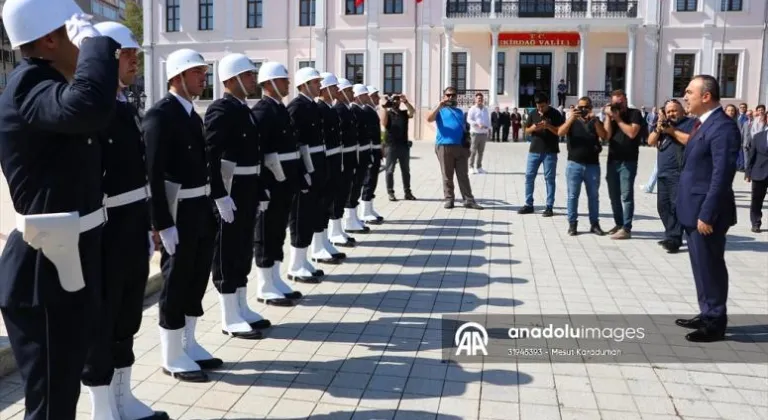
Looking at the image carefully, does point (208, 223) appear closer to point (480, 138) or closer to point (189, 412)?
point (189, 412)

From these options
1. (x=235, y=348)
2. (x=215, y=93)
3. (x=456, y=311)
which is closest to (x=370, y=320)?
(x=456, y=311)

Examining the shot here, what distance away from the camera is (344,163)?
9.21m

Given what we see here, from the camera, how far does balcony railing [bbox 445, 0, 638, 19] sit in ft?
124

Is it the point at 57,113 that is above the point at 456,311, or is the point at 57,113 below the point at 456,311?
above

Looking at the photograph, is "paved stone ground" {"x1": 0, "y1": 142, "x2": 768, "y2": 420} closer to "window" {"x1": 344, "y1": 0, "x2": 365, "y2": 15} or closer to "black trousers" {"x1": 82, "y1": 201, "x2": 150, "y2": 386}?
"black trousers" {"x1": 82, "y1": 201, "x2": 150, "y2": 386}

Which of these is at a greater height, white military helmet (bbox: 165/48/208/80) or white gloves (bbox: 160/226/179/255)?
white military helmet (bbox: 165/48/208/80)

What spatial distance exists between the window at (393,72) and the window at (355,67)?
1438mm

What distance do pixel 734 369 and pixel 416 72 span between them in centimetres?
3531

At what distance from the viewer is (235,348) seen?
17.3 feet

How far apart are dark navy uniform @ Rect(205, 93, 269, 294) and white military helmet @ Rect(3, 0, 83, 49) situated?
2.49m

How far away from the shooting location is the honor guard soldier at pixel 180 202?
4.34 m

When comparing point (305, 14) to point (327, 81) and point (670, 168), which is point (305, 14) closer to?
point (327, 81)

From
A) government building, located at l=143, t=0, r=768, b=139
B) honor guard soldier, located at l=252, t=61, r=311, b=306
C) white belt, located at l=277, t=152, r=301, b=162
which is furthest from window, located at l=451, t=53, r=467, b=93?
honor guard soldier, located at l=252, t=61, r=311, b=306

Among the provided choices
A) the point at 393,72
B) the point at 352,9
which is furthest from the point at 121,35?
the point at 352,9
